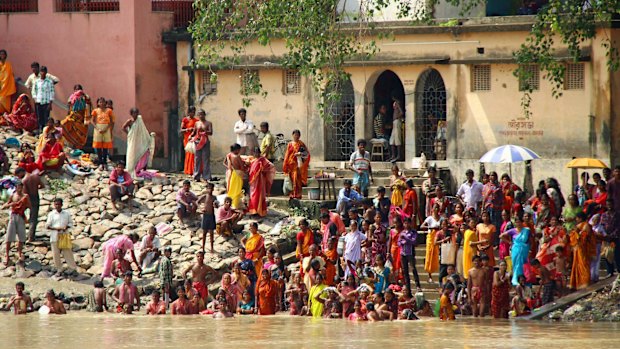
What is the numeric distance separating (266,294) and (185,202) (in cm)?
345

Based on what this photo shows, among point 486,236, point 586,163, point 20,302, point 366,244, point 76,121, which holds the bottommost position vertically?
point 20,302

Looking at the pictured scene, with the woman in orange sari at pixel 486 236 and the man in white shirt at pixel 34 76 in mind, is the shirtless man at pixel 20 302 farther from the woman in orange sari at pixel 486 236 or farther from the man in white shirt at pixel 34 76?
the woman in orange sari at pixel 486 236

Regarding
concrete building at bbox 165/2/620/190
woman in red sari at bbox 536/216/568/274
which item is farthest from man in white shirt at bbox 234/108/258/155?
woman in red sari at bbox 536/216/568/274

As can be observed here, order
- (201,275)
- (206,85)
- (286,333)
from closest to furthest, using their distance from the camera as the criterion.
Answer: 1. (286,333)
2. (201,275)
3. (206,85)

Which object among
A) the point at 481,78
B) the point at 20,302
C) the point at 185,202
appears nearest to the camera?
the point at 20,302

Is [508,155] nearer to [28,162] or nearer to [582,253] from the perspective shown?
[582,253]

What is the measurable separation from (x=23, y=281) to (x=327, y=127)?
7253mm

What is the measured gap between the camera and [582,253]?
24.6 metres

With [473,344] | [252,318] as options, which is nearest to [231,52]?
[252,318]

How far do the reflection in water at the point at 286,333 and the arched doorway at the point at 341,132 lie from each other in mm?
7175

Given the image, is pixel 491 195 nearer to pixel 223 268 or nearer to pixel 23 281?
pixel 223 268

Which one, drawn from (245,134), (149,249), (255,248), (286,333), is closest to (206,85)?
(245,134)

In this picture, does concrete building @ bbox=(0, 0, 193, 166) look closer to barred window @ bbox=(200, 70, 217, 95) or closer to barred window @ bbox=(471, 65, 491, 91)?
barred window @ bbox=(200, 70, 217, 95)

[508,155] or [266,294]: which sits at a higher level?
[508,155]
